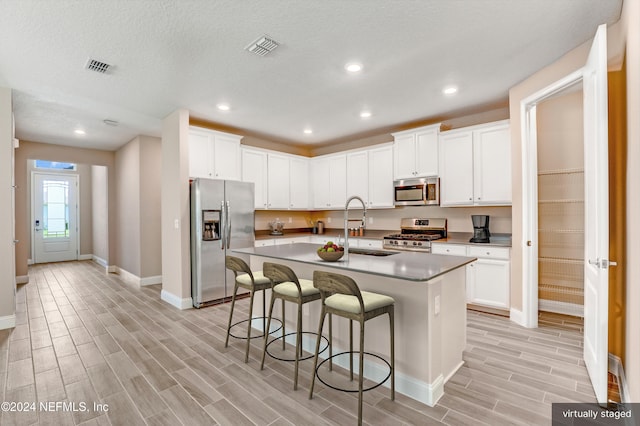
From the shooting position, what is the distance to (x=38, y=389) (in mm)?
2377

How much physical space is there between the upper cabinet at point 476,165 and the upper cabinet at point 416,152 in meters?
0.14

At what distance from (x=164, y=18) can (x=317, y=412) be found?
3.03m

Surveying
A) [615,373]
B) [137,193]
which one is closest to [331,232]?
[137,193]

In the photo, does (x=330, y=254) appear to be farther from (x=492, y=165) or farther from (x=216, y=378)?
(x=492, y=165)

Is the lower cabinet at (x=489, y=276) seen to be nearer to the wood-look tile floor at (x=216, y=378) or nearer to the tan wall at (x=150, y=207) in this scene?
the wood-look tile floor at (x=216, y=378)

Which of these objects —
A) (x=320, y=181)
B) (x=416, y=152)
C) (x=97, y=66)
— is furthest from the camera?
(x=320, y=181)

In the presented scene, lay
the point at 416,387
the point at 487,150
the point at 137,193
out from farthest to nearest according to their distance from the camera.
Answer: the point at 137,193 → the point at 487,150 → the point at 416,387

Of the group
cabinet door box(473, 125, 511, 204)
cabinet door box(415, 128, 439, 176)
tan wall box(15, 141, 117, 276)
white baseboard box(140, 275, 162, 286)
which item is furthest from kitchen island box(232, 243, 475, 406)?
tan wall box(15, 141, 117, 276)

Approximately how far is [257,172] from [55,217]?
669cm

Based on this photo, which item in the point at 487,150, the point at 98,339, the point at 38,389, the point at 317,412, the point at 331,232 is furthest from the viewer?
the point at 331,232

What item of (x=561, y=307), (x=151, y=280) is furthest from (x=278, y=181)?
(x=561, y=307)

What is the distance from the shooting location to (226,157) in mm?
5031

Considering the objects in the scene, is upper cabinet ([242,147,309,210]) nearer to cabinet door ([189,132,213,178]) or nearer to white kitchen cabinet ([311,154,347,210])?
white kitchen cabinet ([311,154,347,210])

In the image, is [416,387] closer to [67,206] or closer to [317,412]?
[317,412]
